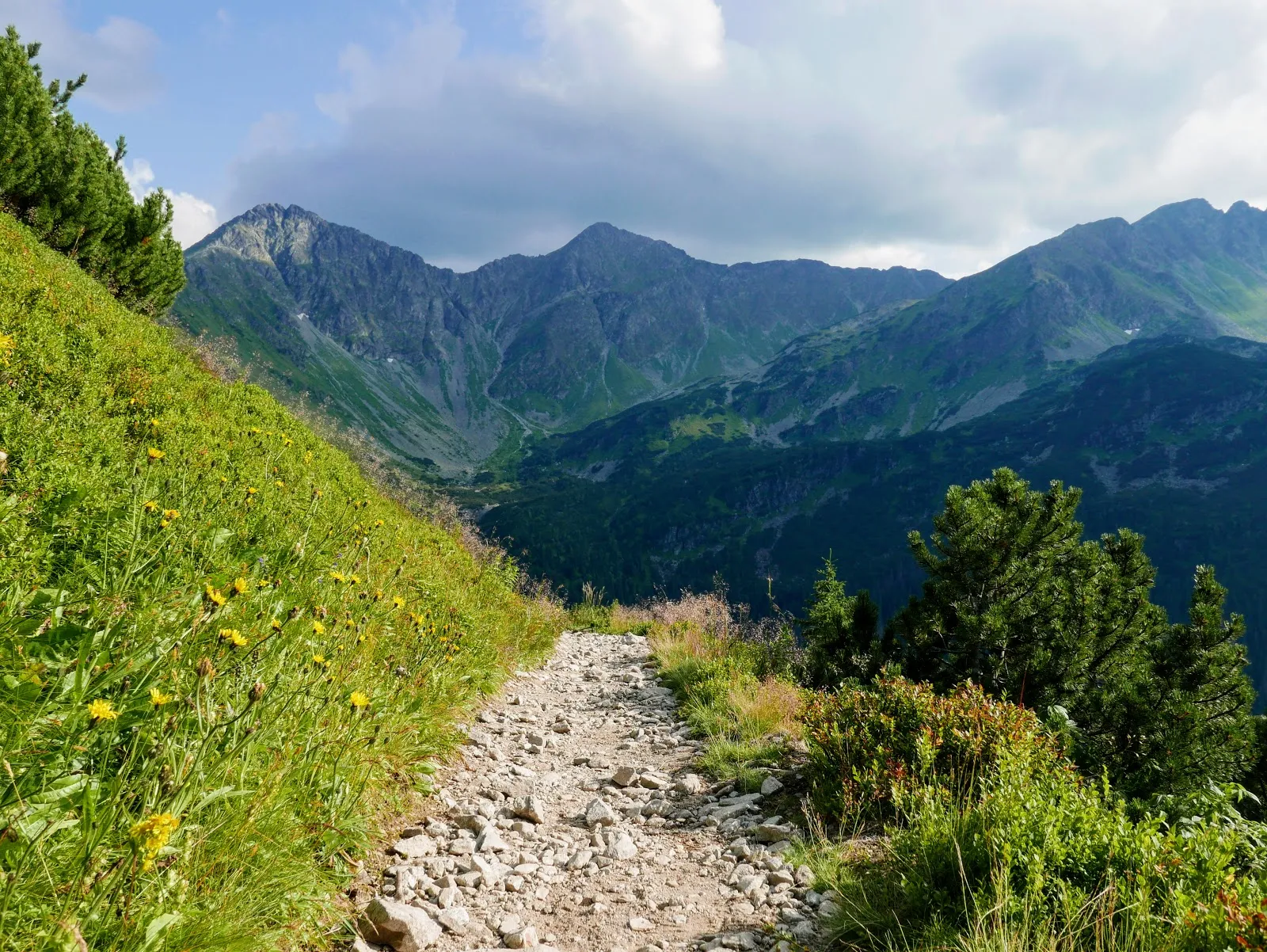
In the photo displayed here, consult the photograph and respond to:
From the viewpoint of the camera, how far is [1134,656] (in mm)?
10766

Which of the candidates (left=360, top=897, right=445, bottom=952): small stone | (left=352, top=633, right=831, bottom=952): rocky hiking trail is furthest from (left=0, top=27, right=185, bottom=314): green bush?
(left=360, top=897, right=445, bottom=952): small stone

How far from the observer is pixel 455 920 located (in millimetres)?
3752

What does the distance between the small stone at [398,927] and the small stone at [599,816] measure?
79.9 inches

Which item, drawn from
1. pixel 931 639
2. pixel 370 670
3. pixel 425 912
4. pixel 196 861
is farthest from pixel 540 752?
pixel 931 639

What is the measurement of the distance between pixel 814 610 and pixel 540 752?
6883 millimetres

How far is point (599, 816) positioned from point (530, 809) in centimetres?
61

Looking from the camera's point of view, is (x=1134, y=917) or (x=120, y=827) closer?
(x=120, y=827)

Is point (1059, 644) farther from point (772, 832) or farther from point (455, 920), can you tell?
point (455, 920)

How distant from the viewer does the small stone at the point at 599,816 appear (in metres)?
5.47

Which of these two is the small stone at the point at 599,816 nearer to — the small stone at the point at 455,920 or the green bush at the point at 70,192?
the small stone at the point at 455,920

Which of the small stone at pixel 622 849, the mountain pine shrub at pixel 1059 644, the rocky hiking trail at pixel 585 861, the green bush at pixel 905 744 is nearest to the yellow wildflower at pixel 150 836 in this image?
the rocky hiking trail at pixel 585 861

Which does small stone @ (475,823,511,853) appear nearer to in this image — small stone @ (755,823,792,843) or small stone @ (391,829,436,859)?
small stone @ (391,829,436,859)

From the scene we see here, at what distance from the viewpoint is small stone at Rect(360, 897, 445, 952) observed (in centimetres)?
345

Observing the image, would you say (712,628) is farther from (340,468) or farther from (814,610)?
(340,468)
